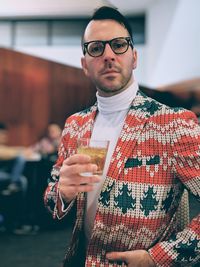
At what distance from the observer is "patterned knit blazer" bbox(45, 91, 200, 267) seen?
3.05 ft

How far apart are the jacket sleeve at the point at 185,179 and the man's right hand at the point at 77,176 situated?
20 centimetres

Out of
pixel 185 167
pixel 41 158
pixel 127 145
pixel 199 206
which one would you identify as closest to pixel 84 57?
pixel 127 145

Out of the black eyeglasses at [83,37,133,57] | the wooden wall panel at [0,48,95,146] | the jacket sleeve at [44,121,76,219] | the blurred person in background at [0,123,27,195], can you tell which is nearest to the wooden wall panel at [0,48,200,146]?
the wooden wall panel at [0,48,95,146]

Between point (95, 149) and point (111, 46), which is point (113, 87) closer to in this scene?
point (111, 46)

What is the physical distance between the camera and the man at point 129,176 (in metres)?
0.93

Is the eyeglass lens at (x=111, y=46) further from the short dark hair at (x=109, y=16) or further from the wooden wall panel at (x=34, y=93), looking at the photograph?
the wooden wall panel at (x=34, y=93)

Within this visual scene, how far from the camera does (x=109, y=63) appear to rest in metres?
1.00

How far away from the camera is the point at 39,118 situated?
22.5 ft

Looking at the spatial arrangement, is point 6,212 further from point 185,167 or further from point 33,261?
point 185,167

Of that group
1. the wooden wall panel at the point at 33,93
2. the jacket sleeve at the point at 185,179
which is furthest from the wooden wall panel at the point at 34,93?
the jacket sleeve at the point at 185,179

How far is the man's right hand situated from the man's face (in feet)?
0.85

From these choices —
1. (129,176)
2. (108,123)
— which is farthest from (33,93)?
(129,176)

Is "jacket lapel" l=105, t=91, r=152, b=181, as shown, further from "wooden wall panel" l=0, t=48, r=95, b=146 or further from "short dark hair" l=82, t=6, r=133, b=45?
→ "wooden wall panel" l=0, t=48, r=95, b=146

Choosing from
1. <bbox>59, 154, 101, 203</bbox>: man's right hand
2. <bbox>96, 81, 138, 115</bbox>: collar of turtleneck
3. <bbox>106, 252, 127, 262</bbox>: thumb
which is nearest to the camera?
<bbox>59, 154, 101, 203</bbox>: man's right hand
